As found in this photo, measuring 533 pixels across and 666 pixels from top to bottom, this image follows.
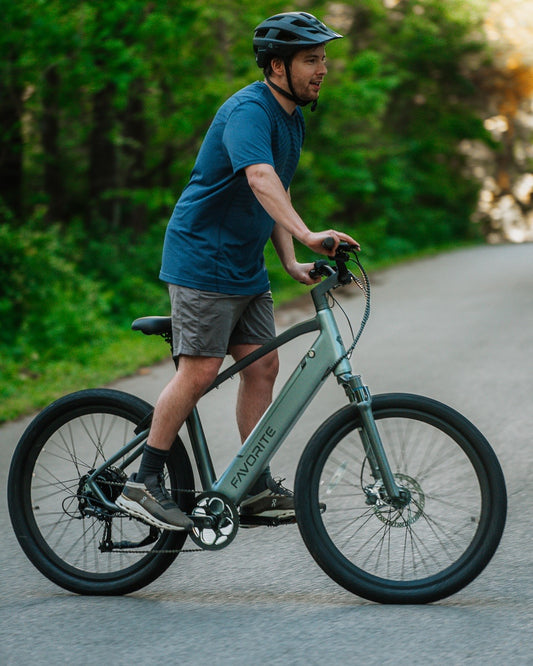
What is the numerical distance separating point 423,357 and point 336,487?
5.86 meters

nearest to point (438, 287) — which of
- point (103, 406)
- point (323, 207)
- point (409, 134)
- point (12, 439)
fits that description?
point (323, 207)

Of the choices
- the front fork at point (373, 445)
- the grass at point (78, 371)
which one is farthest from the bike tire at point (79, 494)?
the grass at point (78, 371)

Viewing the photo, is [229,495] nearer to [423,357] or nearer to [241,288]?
[241,288]

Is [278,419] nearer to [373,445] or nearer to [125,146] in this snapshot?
[373,445]

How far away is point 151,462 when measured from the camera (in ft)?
12.5

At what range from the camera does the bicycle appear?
3.58 meters

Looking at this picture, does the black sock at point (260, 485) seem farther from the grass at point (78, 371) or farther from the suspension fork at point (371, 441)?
the grass at point (78, 371)

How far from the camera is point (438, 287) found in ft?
51.8

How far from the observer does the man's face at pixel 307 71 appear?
11.8ft

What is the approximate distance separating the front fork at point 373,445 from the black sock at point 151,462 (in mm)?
756

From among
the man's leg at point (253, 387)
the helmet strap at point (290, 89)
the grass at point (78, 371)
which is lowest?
the grass at point (78, 371)

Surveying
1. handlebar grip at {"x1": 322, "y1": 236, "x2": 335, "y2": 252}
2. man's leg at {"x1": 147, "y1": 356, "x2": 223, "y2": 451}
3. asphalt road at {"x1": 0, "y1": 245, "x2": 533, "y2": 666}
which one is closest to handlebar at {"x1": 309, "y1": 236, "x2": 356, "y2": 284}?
handlebar grip at {"x1": 322, "y1": 236, "x2": 335, "y2": 252}

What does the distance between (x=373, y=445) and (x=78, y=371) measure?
629cm

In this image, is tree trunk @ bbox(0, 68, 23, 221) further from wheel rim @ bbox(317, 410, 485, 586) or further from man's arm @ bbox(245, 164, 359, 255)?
wheel rim @ bbox(317, 410, 485, 586)
